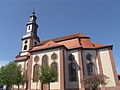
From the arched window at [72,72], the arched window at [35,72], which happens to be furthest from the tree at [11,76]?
the arched window at [72,72]

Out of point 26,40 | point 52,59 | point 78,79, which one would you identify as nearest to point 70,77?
point 78,79

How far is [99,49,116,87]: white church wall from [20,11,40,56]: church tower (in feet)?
72.4

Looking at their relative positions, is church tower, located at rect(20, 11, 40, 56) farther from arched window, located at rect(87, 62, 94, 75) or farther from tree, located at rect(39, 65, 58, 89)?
arched window, located at rect(87, 62, 94, 75)

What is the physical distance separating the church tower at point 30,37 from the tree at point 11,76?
8.81 metres

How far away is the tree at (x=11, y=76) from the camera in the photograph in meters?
26.6

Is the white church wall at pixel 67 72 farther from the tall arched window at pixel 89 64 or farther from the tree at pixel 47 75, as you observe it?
the tree at pixel 47 75

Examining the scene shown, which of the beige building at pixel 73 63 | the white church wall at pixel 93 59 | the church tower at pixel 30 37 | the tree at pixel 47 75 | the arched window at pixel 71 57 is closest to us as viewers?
the tree at pixel 47 75

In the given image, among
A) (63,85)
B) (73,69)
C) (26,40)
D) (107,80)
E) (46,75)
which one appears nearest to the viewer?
(46,75)

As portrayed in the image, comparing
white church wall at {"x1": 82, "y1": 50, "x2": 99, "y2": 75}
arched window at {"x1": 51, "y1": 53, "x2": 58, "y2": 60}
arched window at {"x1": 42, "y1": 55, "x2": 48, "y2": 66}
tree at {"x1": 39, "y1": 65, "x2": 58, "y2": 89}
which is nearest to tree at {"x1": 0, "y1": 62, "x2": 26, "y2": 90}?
arched window at {"x1": 42, "y1": 55, "x2": 48, "y2": 66}

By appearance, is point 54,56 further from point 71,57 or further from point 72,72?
point 72,72

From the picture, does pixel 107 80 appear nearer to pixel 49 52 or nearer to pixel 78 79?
pixel 78 79

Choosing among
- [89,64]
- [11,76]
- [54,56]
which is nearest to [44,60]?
[54,56]

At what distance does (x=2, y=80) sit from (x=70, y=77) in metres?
17.1

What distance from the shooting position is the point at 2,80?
2862 centimetres
